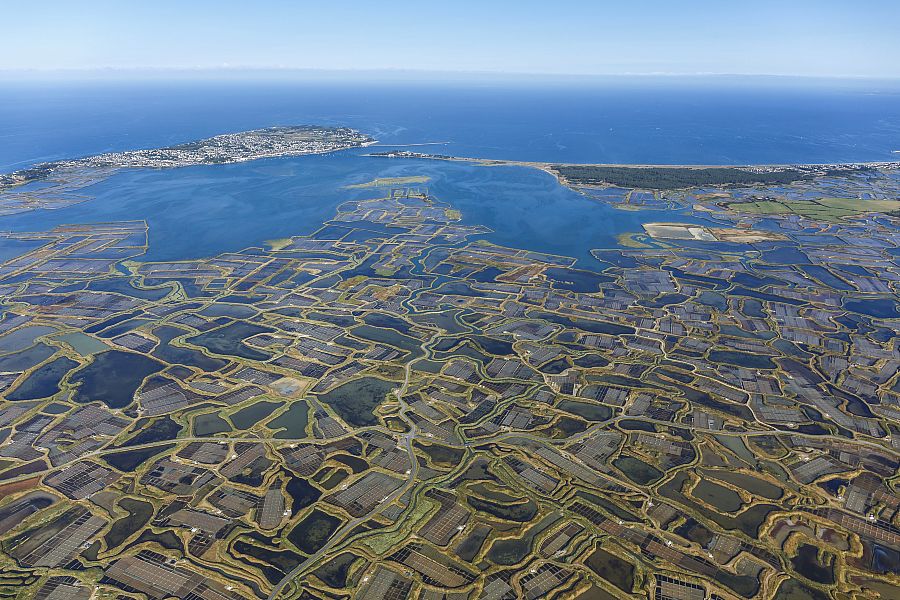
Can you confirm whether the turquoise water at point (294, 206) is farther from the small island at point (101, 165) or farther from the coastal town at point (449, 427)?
the coastal town at point (449, 427)

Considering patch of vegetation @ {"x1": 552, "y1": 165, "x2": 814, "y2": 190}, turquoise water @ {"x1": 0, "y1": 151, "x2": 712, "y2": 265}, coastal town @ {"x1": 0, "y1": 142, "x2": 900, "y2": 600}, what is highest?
patch of vegetation @ {"x1": 552, "y1": 165, "x2": 814, "y2": 190}

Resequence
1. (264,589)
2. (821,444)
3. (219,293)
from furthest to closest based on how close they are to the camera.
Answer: (219,293), (821,444), (264,589)

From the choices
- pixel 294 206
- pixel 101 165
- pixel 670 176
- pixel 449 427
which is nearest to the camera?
pixel 449 427

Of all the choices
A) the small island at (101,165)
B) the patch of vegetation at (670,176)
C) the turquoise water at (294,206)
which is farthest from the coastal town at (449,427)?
the patch of vegetation at (670,176)

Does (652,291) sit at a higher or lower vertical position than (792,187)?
lower

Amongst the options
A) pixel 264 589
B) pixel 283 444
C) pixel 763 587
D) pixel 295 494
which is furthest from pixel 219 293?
pixel 763 587

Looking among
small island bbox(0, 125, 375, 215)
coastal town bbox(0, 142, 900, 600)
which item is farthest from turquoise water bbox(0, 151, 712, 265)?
coastal town bbox(0, 142, 900, 600)

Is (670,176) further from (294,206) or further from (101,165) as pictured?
(101,165)

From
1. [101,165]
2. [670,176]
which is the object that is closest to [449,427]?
[670,176]

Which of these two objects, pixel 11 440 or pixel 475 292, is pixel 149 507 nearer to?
pixel 11 440

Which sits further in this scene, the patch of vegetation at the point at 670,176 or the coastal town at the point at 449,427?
the patch of vegetation at the point at 670,176

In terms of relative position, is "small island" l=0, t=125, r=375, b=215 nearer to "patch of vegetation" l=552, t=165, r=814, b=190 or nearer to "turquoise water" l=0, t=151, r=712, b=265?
"turquoise water" l=0, t=151, r=712, b=265
